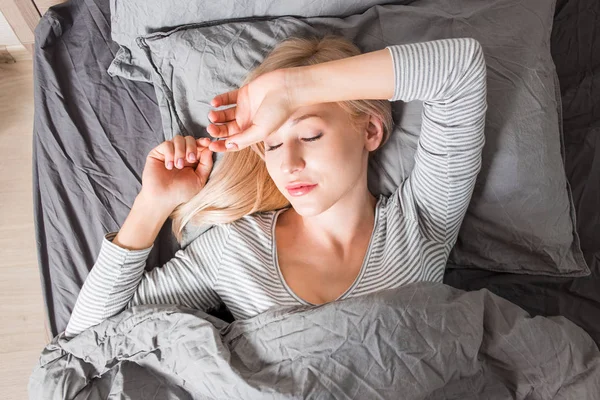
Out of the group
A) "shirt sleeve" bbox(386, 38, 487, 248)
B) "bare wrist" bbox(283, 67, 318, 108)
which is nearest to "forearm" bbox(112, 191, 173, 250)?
"bare wrist" bbox(283, 67, 318, 108)

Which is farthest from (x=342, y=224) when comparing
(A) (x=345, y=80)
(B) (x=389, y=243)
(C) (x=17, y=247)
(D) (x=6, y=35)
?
(D) (x=6, y=35)

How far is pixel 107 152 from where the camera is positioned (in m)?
1.34

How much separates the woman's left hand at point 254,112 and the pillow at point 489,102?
0.63 ft

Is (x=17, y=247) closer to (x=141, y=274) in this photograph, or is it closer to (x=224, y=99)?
(x=141, y=274)

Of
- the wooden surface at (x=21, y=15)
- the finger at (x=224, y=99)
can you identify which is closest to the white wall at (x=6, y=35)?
the wooden surface at (x=21, y=15)

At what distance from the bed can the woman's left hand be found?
0.35m

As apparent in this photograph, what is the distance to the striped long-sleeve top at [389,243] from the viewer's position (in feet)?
3.34

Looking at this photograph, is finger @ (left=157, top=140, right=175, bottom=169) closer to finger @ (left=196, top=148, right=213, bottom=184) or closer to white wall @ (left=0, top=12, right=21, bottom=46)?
finger @ (left=196, top=148, right=213, bottom=184)

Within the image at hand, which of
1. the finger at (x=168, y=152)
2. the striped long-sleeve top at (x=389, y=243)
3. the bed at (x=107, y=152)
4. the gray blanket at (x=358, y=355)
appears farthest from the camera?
the bed at (x=107, y=152)

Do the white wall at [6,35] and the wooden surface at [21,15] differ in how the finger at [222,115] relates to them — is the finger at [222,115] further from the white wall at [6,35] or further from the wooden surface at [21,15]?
the white wall at [6,35]

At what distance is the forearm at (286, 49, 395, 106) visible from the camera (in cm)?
99

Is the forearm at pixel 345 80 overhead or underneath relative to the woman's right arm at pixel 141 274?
overhead

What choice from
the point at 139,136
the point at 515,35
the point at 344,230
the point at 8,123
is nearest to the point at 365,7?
the point at 515,35

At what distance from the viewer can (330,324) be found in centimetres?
95
